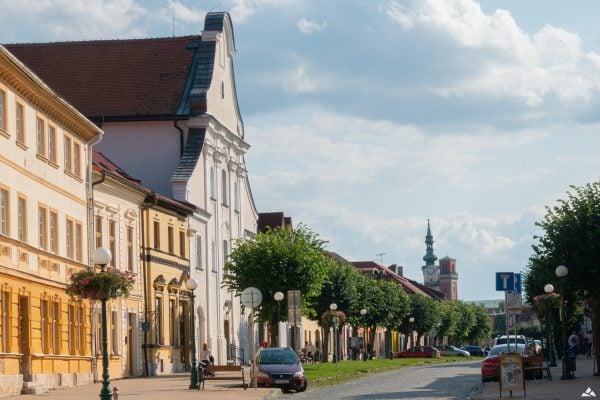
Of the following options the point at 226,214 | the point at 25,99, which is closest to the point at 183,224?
the point at 226,214

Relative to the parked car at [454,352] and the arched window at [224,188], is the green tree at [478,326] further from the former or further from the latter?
the arched window at [224,188]

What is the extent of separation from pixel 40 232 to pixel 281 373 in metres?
8.34

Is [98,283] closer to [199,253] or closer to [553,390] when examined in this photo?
[553,390]

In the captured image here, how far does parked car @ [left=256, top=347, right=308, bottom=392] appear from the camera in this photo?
4172cm

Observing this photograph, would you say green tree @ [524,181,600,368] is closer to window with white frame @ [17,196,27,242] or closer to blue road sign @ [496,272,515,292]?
blue road sign @ [496,272,515,292]

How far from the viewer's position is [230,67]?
76875 mm

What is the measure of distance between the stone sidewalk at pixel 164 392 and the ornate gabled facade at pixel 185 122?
20075 mm

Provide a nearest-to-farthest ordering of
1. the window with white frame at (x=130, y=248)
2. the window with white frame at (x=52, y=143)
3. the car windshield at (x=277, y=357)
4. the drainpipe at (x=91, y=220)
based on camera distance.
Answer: the car windshield at (x=277, y=357) < the window with white frame at (x=52, y=143) < the drainpipe at (x=91, y=220) < the window with white frame at (x=130, y=248)

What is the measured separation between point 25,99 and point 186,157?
1070 inches

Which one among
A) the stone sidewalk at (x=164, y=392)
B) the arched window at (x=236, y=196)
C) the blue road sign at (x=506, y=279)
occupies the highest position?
the arched window at (x=236, y=196)

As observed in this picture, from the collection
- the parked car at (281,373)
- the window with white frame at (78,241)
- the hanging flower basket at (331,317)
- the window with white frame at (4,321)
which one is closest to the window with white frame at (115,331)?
the window with white frame at (78,241)

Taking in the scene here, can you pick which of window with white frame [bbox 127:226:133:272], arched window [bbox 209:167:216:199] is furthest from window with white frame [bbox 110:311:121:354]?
arched window [bbox 209:167:216:199]

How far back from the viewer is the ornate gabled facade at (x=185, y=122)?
68.1m

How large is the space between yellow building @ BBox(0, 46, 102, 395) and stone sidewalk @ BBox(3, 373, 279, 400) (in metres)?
1.00
